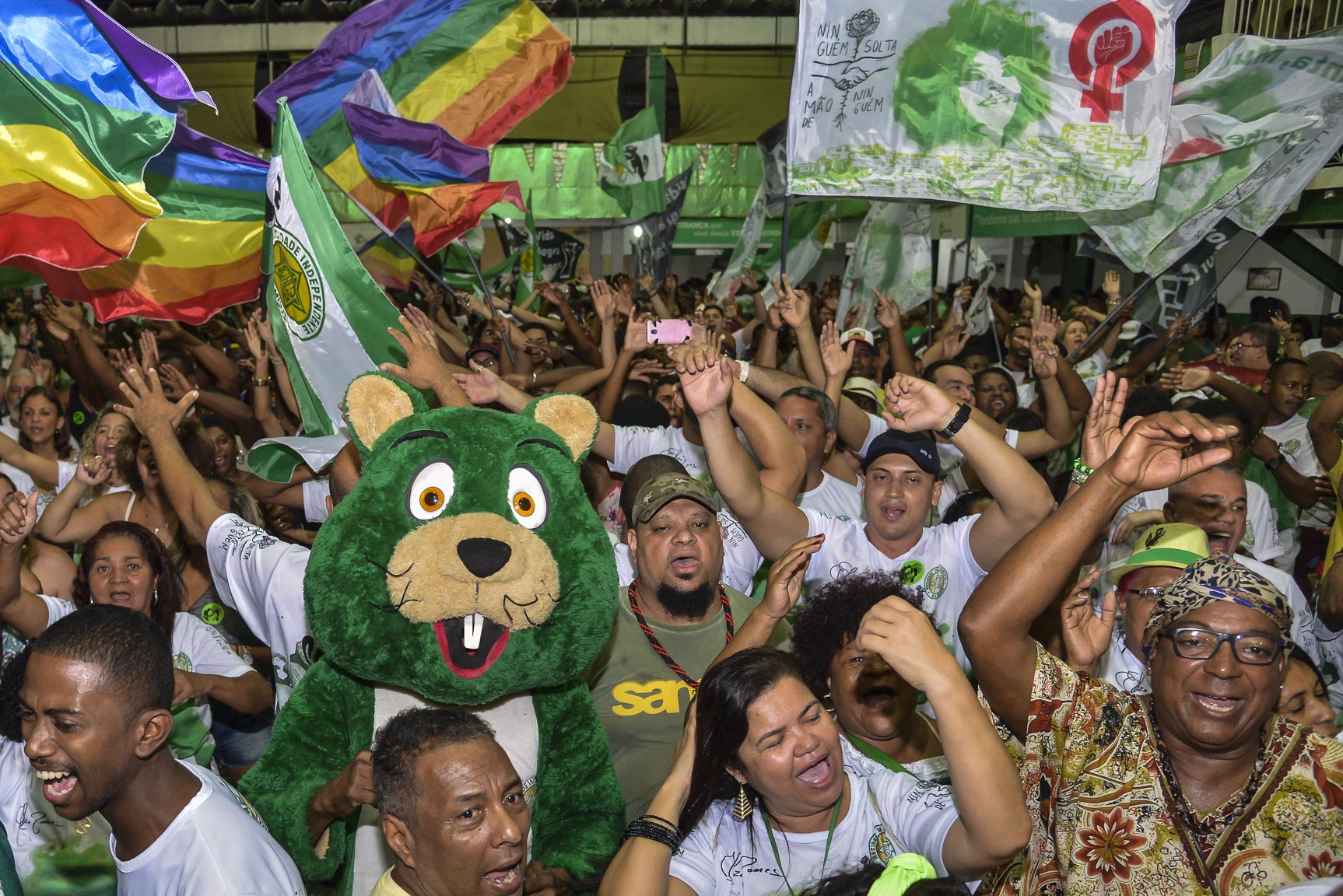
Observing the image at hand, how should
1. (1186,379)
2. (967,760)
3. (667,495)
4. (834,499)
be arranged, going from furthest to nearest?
(1186,379)
(834,499)
(667,495)
(967,760)

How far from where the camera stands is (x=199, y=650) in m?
3.61

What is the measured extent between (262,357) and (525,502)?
3829mm

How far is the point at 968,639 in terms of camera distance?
2.45m

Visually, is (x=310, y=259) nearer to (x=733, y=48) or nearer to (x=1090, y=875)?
(x=1090, y=875)

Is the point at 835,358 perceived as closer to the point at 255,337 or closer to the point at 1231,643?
the point at 255,337

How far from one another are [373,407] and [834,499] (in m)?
2.58

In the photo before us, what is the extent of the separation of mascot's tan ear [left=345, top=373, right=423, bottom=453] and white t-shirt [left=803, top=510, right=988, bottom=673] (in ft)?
5.17

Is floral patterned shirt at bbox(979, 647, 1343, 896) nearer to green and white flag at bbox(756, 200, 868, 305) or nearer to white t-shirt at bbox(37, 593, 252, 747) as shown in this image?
white t-shirt at bbox(37, 593, 252, 747)

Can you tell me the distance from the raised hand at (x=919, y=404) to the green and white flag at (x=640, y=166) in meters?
8.41

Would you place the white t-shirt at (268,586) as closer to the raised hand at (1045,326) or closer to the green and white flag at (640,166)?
the raised hand at (1045,326)

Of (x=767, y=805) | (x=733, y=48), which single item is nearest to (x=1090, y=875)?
(x=767, y=805)

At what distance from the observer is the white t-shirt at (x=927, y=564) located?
12.5ft

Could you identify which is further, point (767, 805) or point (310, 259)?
point (310, 259)
